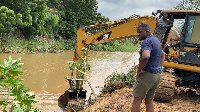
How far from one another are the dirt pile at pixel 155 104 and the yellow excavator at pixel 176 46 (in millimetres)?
389

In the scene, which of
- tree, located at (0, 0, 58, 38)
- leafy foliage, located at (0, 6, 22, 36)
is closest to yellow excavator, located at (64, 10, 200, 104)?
leafy foliage, located at (0, 6, 22, 36)

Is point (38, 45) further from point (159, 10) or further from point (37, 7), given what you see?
point (159, 10)

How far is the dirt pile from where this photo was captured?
5.54 m

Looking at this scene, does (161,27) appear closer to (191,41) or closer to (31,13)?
(191,41)

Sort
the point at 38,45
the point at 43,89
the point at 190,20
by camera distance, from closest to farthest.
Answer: the point at 190,20
the point at 43,89
the point at 38,45

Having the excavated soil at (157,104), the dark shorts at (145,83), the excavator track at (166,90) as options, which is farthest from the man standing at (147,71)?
the excavator track at (166,90)

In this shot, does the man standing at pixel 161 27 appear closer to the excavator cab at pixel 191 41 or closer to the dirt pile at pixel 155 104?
the excavator cab at pixel 191 41

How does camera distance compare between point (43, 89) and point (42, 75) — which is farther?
point (42, 75)

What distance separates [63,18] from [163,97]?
99.0 feet

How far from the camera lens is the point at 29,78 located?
37.5ft

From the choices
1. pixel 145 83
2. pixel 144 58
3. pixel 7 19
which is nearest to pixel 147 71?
pixel 145 83

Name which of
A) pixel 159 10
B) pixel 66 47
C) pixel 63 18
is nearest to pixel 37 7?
pixel 66 47

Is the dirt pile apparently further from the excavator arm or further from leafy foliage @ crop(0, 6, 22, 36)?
leafy foliage @ crop(0, 6, 22, 36)

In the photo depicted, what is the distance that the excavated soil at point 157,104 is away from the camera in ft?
18.2
